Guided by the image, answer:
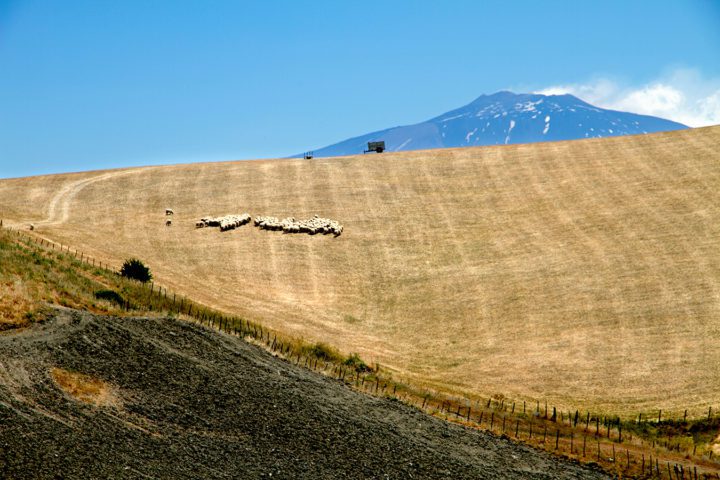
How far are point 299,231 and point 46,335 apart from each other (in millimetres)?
40876

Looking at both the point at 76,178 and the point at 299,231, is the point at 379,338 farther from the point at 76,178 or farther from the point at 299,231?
the point at 76,178

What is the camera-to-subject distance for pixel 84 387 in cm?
2983

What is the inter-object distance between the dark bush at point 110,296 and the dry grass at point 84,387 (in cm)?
1174

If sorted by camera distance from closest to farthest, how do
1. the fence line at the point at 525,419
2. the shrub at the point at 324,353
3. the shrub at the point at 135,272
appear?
the fence line at the point at 525,419
the shrub at the point at 324,353
the shrub at the point at 135,272

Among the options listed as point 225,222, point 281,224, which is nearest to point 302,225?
point 281,224

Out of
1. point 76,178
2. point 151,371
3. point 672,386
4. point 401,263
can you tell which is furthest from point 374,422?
point 76,178

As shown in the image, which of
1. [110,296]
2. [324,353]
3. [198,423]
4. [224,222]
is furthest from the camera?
[224,222]

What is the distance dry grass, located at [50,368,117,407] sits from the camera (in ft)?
95.2

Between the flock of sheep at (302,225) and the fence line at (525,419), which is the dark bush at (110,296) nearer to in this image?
the fence line at (525,419)


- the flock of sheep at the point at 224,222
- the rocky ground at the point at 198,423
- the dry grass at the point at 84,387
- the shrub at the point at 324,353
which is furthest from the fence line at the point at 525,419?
the flock of sheep at the point at 224,222

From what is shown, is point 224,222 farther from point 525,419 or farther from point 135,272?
point 525,419

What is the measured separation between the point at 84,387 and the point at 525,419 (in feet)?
67.4

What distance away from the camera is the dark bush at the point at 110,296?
138ft

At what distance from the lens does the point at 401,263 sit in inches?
2670
